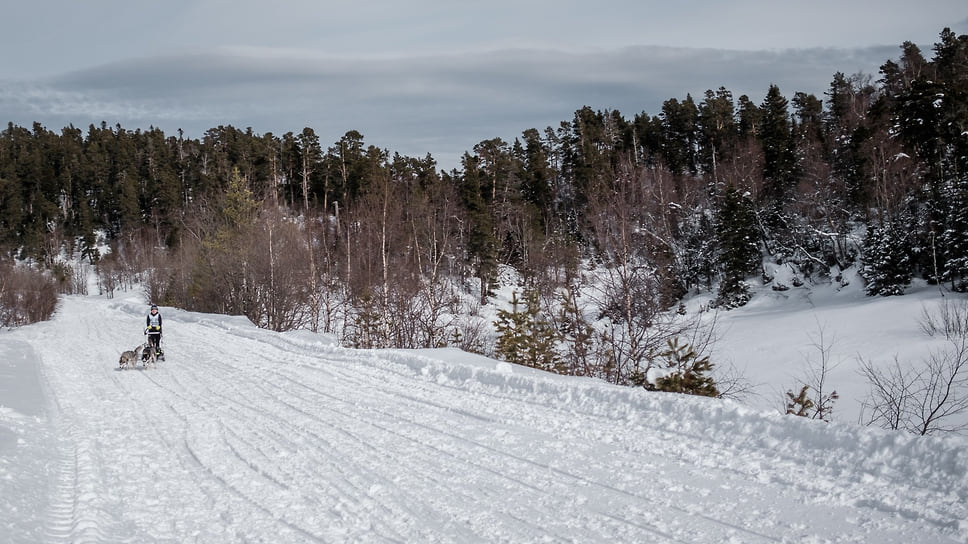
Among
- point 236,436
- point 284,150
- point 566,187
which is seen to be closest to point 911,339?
point 236,436

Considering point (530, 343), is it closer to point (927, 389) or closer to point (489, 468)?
point (927, 389)

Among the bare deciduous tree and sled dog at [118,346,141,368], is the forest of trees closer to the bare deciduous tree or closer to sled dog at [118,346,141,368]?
the bare deciduous tree

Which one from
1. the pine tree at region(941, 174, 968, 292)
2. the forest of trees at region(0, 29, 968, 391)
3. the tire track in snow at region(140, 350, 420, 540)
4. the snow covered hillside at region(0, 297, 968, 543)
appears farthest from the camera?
the pine tree at region(941, 174, 968, 292)

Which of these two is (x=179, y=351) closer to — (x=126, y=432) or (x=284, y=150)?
(x=126, y=432)

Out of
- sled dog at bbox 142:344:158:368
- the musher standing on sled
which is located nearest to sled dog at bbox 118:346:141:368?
sled dog at bbox 142:344:158:368

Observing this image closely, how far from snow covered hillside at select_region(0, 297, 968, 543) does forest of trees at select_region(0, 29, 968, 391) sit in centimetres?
439

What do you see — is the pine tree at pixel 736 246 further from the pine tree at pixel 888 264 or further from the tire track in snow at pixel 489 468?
the tire track in snow at pixel 489 468

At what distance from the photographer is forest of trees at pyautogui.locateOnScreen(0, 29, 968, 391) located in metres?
19.0

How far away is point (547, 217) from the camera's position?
62.9m

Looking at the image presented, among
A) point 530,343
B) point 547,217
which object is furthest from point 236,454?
point 547,217

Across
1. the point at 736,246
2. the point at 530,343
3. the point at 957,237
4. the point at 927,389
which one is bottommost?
the point at 530,343

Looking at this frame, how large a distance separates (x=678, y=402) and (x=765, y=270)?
4131cm

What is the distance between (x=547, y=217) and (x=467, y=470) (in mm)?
58175

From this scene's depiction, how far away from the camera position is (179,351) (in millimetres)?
16359
